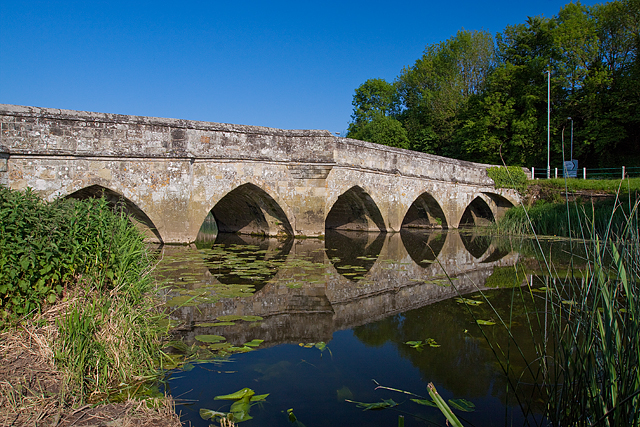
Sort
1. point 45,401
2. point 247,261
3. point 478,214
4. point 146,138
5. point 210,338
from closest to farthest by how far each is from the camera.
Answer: point 45,401, point 210,338, point 247,261, point 146,138, point 478,214

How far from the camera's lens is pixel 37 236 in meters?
3.42

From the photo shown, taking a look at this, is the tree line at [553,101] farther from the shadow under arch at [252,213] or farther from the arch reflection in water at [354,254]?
the shadow under arch at [252,213]

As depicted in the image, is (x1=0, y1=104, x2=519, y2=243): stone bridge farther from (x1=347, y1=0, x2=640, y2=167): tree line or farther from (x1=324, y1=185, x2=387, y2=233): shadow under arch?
(x1=347, y1=0, x2=640, y2=167): tree line

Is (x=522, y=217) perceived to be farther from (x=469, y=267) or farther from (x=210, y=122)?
(x=210, y=122)

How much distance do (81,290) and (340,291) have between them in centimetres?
325

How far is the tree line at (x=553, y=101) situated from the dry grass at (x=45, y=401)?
21.6 metres

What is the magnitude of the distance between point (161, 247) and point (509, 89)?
24208 millimetres

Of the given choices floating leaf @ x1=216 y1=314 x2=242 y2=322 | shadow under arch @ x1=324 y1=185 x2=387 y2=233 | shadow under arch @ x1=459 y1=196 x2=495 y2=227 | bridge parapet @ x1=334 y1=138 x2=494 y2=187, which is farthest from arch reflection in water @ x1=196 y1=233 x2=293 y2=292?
shadow under arch @ x1=459 y1=196 x2=495 y2=227

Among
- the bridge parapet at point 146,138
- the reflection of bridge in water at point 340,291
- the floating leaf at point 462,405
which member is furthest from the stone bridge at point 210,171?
the floating leaf at point 462,405

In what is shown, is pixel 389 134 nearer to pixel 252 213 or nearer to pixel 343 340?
pixel 252 213

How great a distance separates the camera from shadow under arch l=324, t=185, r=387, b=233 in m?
14.9

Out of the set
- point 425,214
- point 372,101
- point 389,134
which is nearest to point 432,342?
point 425,214

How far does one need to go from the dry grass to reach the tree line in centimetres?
2164

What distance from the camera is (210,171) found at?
11086 mm
